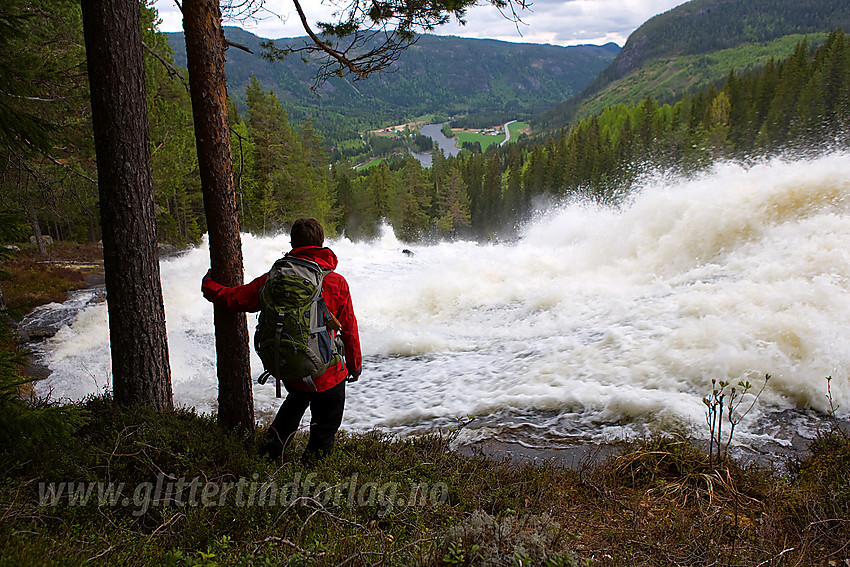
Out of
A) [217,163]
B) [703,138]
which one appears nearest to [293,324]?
[217,163]

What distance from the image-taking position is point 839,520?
3.15 meters

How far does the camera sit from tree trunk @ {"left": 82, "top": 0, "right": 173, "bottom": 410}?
3699 mm

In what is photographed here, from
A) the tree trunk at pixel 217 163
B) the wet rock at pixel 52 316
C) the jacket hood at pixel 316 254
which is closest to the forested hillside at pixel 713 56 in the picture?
the wet rock at pixel 52 316

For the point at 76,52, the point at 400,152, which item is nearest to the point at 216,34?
the point at 76,52

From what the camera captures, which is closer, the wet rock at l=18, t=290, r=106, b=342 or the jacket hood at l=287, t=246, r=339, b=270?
the jacket hood at l=287, t=246, r=339, b=270

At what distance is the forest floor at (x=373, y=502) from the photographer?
261cm

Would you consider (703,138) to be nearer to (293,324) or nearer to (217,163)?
(217,163)

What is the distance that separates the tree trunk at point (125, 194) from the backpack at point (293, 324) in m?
1.27

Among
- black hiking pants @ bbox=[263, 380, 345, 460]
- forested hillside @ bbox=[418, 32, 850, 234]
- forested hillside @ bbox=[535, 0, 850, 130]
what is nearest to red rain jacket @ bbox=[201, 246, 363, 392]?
black hiking pants @ bbox=[263, 380, 345, 460]

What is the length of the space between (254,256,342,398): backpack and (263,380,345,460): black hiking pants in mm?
328

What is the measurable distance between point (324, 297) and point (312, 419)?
109 cm

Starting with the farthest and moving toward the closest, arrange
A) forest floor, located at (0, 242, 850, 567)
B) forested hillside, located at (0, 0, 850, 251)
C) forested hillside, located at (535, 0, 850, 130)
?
forested hillside, located at (535, 0, 850, 130)
forested hillside, located at (0, 0, 850, 251)
forest floor, located at (0, 242, 850, 567)

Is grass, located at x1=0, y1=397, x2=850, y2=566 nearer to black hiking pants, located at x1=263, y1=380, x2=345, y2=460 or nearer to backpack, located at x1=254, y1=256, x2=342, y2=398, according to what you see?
black hiking pants, located at x1=263, y1=380, x2=345, y2=460

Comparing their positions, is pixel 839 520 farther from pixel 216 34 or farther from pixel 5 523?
pixel 216 34
